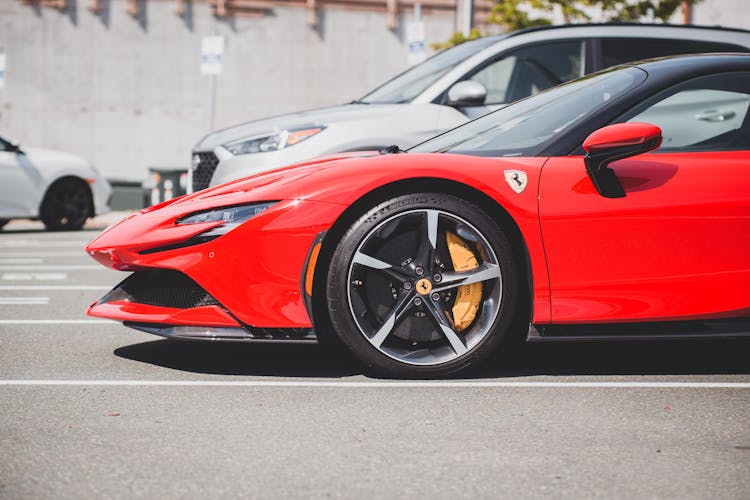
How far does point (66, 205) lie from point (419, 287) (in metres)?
10.5

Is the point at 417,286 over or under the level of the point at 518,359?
over

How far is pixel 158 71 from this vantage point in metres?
29.3

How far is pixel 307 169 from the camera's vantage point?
445cm

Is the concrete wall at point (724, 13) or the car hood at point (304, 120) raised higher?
the concrete wall at point (724, 13)

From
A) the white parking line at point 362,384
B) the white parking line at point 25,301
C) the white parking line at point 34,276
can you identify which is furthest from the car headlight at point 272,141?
the white parking line at point 362,384

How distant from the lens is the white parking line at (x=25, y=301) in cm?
668

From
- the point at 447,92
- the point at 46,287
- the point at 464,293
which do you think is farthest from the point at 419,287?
the point at 46,287

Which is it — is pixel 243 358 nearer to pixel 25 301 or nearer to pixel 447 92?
pixel 25 301

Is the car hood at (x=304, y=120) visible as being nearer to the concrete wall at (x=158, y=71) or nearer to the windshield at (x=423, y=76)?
the windshield at (x=423, y=76)

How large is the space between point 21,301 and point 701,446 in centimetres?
478

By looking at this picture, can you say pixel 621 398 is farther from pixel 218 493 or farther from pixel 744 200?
pixel 218 493

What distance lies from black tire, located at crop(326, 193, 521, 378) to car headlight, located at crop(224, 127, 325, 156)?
9.78 ft

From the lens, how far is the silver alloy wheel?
4.15 metres

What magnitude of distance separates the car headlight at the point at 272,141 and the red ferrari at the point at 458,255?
9.19 feet
